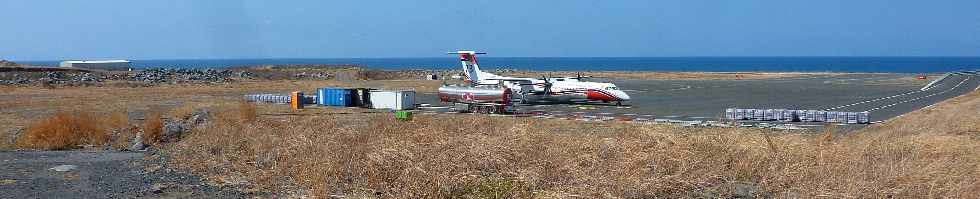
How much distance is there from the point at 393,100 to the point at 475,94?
484cm

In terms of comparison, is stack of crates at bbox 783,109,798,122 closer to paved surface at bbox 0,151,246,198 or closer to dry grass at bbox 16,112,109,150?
paved surface at bbox 0,151,246,198

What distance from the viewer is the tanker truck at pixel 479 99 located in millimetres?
41675

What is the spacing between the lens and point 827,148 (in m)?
15.7

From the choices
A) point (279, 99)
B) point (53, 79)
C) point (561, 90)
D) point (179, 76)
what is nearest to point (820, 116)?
point (561, 90)

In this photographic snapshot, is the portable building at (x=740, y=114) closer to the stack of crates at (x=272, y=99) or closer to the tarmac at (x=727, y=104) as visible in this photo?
the tarmac at (x=727, y=104)

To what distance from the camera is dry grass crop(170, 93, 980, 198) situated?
40.2 ft

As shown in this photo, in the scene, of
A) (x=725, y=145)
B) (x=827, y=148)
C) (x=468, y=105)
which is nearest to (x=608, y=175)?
(x=725, y=145)

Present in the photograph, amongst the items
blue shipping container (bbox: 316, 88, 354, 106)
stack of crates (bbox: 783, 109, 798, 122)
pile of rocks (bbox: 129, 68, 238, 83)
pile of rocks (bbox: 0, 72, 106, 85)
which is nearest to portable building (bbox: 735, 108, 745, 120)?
stack of crates (bbox: 783, 109, 798, 122)

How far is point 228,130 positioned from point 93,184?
17.3ft

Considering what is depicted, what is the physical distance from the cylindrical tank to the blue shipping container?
5561mm

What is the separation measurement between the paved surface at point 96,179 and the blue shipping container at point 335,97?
1029 inches

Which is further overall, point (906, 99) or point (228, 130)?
point (906, 99)

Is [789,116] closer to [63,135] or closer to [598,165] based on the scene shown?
[598,165]

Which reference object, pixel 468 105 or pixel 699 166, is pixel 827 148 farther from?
pixel 468 105
